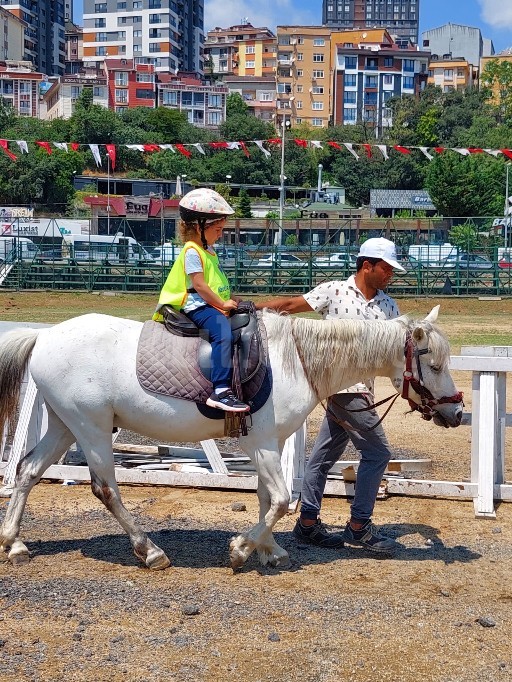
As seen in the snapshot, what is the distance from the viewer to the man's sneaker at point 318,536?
5797 millimetres

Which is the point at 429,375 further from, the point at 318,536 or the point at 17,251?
the point at 17,251

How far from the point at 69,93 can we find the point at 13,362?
394 ft

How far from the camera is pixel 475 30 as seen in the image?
17775 cm

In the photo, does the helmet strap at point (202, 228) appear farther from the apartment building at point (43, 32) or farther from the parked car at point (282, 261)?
the apartment building at point (43, 32)

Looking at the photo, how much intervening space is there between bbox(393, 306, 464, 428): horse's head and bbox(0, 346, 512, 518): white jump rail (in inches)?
43.8

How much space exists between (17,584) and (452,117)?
383 ft

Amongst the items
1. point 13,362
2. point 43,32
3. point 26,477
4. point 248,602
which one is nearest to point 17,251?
point 13,362

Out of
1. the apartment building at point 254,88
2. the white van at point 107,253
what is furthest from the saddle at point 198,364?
the apartment building at point 254,88

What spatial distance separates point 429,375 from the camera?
542 centimetres

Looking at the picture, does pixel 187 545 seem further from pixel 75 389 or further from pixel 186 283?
pixel 186 283

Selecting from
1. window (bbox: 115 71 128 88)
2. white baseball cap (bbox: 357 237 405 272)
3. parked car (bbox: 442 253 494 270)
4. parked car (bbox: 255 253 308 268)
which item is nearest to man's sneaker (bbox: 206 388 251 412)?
white baseball cap (bbox: 357 237 405 272)

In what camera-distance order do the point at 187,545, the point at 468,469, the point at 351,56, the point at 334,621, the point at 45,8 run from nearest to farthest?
the point at 334,621
the point at 187,545
the point at 468,469
the point at 351,56
the point at 45,8

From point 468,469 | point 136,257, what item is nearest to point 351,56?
point 136,257

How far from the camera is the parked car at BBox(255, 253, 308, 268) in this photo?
103 ft
